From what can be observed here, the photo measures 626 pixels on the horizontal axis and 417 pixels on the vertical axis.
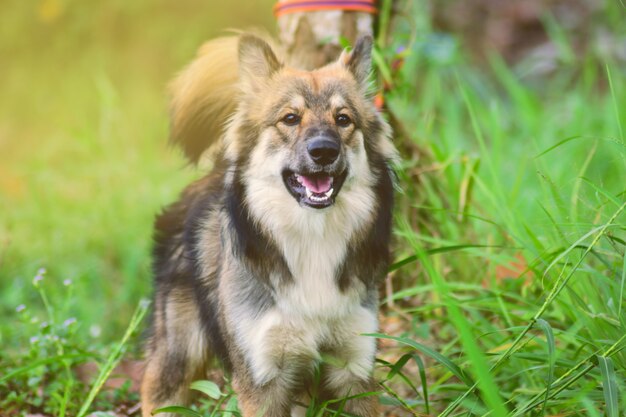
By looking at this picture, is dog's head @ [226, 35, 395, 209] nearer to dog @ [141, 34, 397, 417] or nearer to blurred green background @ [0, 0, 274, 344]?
dog @ [141, 34, 397, 417]

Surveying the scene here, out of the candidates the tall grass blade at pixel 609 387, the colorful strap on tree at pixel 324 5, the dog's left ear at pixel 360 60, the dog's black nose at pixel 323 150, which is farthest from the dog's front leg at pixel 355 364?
the colorful strap on tree at pixel 324 5

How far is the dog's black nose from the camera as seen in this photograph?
2.80m

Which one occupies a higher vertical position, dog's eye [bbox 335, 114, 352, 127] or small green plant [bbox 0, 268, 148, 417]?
dog's eye [bbox 335, 114, 352, 127]

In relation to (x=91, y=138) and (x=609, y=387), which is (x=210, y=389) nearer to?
(x=609, y=387)

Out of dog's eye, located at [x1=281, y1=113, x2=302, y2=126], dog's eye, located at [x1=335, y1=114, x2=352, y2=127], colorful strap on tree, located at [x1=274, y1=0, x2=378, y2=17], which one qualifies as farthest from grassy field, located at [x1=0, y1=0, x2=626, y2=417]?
dog's eye, located at [x1=281, y1=113, x2=302, y2=126]

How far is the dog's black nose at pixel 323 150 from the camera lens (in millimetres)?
2803

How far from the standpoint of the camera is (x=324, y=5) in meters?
3.92

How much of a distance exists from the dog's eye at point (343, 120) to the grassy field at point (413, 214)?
0.47 metres

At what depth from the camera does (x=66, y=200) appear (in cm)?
684

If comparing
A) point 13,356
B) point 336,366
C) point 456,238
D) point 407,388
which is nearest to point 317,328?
point 336,366

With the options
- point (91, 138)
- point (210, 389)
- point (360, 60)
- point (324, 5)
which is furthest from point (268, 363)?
point (91, 138)

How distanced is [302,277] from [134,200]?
4.02 metres

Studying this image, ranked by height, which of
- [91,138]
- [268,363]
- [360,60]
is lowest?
[268,363]

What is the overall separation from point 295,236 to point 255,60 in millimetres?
789
